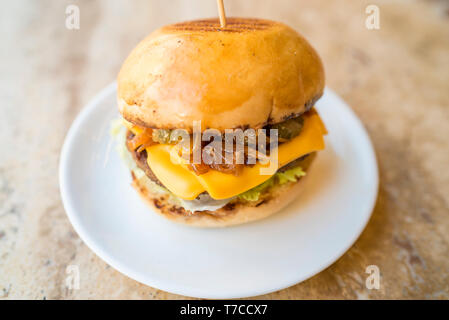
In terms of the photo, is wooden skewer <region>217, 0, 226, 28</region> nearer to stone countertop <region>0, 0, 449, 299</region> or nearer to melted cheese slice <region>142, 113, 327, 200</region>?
melted cheese slice <region>142, 113, 327, 200</region>

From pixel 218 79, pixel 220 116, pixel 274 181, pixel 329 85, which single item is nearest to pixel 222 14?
pixel 218 79

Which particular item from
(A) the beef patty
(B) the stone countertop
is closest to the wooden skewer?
(A) the beef patty

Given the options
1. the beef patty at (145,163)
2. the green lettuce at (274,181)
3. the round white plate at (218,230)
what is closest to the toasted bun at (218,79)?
the beef patty at (145,163)

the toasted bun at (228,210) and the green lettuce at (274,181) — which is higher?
the green lettuce at (274,181)

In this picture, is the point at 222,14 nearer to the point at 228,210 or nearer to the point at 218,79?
the point at 218,79

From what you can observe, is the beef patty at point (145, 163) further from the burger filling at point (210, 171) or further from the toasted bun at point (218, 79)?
the toasted bun at point (218, 79)

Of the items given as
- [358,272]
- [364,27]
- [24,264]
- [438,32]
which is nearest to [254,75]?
[358,272]

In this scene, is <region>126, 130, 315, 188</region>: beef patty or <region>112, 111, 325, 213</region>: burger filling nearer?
<region>112, 111, 325, 213</region>: burger filling
